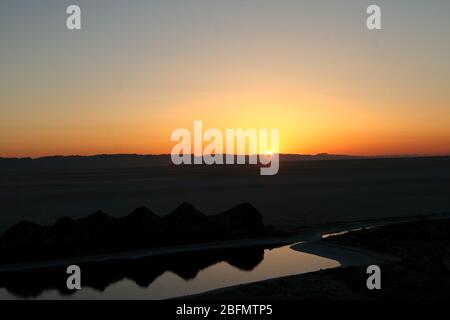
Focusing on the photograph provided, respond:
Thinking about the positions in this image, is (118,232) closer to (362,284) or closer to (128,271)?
(128,271)

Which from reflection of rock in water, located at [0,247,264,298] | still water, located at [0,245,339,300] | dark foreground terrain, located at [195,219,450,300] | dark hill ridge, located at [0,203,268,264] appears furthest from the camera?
dark hill ridge, located at [0,203,268,264]

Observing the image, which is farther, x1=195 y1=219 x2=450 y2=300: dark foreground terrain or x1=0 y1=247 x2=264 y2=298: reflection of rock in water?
x1=0 y1=247 x2=264 y2=298: reflection of rock in water

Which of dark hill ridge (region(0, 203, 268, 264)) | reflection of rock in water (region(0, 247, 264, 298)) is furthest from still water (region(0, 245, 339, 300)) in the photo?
dark hill ridge (region(0, 203, 268, 264))

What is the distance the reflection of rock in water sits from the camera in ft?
71.6

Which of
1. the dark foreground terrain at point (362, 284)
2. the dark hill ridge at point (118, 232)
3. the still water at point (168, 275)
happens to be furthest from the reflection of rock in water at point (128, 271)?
the dark foreground terrain at point (362, 284)

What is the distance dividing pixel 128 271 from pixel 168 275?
6.74ft

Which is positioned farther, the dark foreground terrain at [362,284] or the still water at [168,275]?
the still water at [168,275]

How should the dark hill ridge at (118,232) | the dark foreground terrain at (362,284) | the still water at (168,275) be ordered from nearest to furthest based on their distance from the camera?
the dark foreground terrain at (362,284) < the still water at (168,275) < the dark hill ridge at (118,232)

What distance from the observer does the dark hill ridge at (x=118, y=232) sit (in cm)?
2740

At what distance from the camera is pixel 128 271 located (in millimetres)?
24094

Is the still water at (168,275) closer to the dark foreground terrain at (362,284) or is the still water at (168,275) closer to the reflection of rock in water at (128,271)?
the reflection of rock in water at (128,271)

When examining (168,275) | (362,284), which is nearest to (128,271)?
(168,275)

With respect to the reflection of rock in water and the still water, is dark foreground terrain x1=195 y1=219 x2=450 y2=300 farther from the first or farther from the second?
the reflection of rock in water
